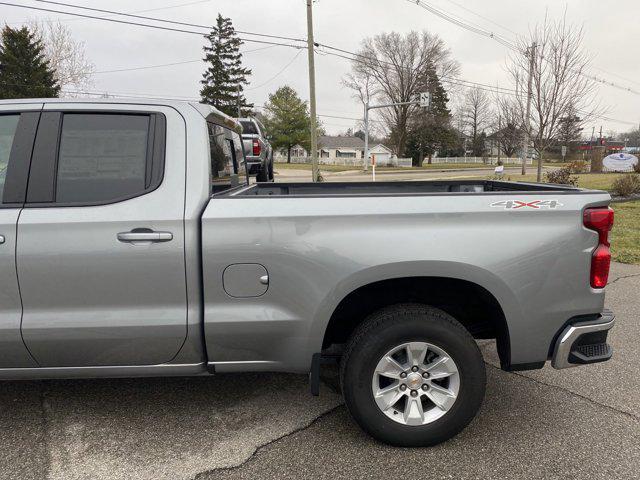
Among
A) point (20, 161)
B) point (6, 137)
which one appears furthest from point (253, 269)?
point (6, 137)

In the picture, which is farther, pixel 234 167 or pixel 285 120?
pixel 285 120

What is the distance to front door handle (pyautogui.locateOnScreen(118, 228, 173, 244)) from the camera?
2.39 meters

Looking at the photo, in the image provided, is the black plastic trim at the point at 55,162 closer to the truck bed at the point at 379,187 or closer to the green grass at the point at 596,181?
the truck bed at the point at 379,187

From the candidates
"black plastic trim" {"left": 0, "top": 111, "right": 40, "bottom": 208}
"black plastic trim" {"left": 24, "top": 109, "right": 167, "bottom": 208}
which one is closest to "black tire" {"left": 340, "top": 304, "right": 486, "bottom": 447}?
"black plastic trim" {"left": 24, "top": 109, "right": 167, "bottom": 208}

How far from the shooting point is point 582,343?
2.56m

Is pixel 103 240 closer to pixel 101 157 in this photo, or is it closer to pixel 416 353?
pixel 101 157

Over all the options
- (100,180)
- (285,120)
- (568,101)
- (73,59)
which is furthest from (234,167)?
(285,120)

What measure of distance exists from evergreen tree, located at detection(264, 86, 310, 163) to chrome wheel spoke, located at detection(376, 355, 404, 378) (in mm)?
62354

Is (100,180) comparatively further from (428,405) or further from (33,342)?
(428,405)

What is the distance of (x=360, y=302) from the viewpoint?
2.78 meters

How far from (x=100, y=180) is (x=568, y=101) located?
14.5 meters

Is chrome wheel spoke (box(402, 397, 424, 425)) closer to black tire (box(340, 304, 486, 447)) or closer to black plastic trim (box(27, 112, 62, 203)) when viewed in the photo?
black tire (box(340, 304, 486, 447))

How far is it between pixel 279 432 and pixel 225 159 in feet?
Result: 5.94

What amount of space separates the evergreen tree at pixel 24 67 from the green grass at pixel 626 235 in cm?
3622
